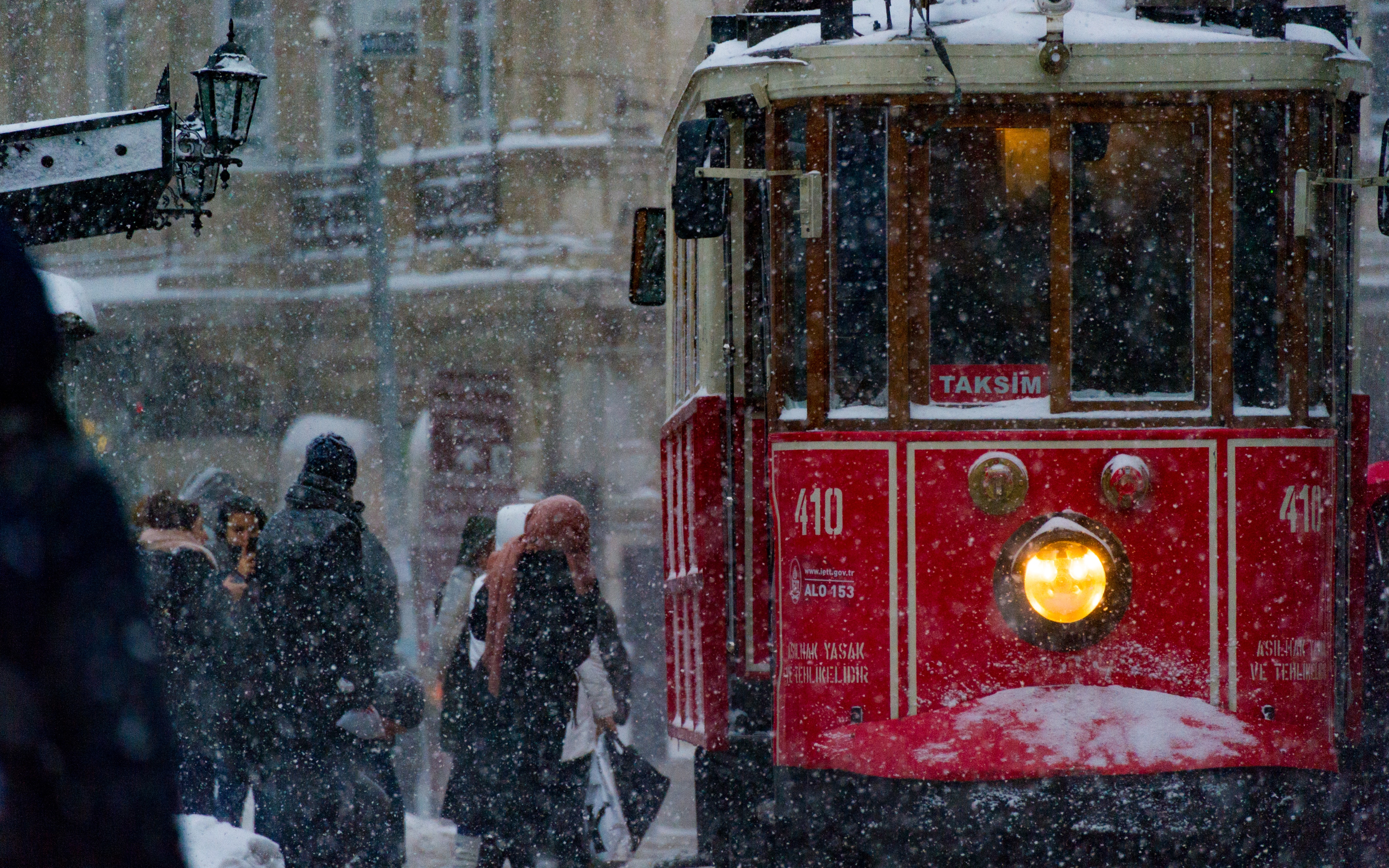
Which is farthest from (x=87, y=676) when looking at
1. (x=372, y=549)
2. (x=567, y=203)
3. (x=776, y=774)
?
(x=567, y=203)

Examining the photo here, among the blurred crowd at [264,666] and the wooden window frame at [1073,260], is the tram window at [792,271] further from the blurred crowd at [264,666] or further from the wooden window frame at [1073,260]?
the blurred crowd at [264,666]

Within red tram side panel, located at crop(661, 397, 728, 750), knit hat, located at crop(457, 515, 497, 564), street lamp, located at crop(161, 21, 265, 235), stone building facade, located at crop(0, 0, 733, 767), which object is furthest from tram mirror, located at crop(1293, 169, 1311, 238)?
stone building facade, located at crop(0, 0, 733, 767)

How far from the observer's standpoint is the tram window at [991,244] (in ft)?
17.6

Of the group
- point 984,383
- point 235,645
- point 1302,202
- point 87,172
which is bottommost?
point 235,645

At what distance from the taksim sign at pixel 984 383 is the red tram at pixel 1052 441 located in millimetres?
11

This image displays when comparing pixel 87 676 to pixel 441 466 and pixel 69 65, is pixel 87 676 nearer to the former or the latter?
pixel 441 466

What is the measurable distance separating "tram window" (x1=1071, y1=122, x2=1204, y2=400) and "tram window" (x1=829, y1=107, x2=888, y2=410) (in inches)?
23.3

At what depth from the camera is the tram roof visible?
5.32m

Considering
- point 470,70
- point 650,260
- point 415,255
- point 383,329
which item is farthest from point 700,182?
point 470,70

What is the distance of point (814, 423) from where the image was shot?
5402 mm

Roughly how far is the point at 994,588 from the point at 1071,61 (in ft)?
5.33

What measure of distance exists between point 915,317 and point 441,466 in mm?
13138

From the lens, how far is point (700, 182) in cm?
541

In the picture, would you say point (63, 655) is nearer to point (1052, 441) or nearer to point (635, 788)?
point (1052, 441)
